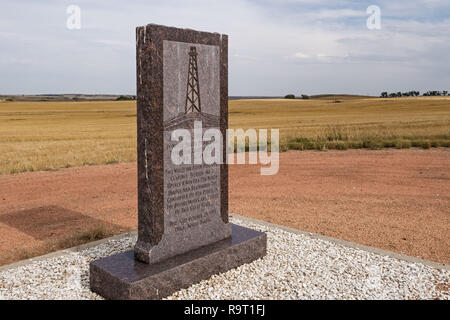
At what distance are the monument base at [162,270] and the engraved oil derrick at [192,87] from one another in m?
1.68

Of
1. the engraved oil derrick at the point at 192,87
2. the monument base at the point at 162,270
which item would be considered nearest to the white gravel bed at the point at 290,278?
the monument base at the point at 162,270

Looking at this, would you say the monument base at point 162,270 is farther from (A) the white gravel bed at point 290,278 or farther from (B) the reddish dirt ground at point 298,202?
(B) the reddish dirt ground at point 298,202

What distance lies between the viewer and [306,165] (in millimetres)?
12922

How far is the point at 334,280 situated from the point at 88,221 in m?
4.53

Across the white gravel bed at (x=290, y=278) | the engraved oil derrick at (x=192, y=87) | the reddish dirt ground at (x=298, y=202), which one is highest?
the engraved oil derrick at (x=192, y=87)

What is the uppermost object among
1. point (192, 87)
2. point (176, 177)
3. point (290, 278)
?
point (192, 87)

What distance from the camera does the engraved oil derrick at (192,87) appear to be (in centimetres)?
474

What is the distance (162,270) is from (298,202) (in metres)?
4.82

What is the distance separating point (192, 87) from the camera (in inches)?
189

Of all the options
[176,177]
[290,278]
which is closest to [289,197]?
[290,278]

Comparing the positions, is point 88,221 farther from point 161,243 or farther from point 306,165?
point 306,165

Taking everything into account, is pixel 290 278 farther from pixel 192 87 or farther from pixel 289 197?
pixel 289 197

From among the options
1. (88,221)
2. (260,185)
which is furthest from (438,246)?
(88,221)

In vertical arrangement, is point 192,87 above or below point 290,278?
above
